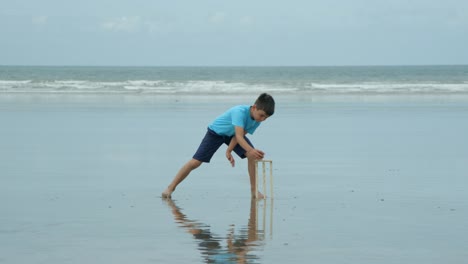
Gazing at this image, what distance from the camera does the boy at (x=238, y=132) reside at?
28.5 ft

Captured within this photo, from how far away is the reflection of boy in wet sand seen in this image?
6289 mm

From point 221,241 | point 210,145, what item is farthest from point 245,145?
point 221,241

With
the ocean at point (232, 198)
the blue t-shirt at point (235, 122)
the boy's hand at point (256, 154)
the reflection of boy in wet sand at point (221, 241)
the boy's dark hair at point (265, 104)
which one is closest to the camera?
the reflection of boy in wet sand at point (221, 241)

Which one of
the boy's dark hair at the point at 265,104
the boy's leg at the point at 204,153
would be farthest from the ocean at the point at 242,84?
the boy's dark hair at the point at 265,104

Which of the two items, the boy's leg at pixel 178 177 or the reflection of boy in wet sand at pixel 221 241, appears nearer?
the reflection of boy in wet sand at pixel 221 241

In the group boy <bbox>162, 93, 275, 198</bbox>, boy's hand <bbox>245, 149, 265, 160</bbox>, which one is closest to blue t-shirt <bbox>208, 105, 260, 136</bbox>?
boy <bbox>162, 93, 275, 198</bbox>

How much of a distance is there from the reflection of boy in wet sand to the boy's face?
40.5 inches

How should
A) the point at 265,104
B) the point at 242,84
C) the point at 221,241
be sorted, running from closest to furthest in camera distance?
the point at 221,241, the point at 265,104, the point at 242,84

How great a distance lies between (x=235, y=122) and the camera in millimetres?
8945

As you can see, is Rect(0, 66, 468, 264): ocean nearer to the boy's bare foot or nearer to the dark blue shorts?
the boy's bare foot

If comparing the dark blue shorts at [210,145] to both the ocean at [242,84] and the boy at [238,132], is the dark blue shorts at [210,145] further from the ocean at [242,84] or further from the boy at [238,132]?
the ocean at [242,84]

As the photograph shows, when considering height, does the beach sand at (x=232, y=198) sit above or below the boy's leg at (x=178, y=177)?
below

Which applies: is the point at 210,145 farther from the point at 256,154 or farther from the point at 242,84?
the point at 242,84

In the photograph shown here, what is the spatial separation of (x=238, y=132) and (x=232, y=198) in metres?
0.81
